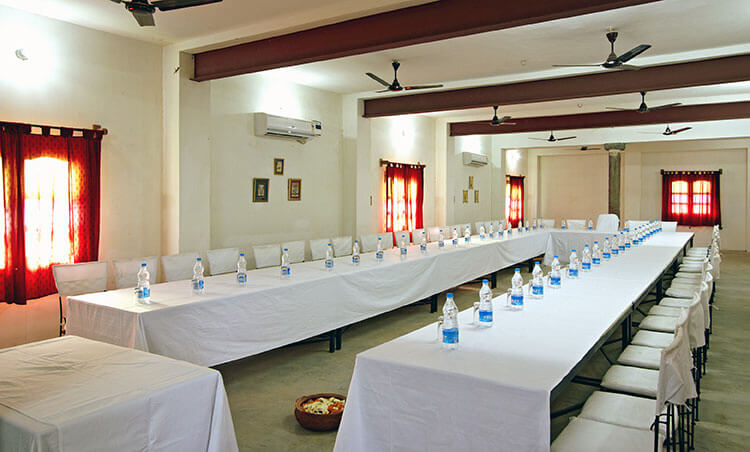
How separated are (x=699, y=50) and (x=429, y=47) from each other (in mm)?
3070

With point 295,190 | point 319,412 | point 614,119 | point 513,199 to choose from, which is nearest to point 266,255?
point 295,190

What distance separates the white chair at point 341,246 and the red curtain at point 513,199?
28.4 ft

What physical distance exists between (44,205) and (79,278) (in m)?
0.94

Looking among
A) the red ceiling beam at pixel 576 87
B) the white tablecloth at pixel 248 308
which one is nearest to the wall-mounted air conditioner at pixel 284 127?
the red ceiling beam at pixel 576 87

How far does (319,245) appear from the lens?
274 inches

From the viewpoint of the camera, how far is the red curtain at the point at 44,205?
15.4 ft

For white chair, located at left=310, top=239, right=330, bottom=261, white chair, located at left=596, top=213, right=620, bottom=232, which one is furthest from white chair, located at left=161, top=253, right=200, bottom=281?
white chair, located at left=596, top=213, right=620, bottom=232

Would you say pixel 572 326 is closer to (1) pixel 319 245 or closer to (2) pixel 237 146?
(1) pixel 319 245

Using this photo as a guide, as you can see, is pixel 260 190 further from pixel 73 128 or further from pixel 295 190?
pixel 73 128

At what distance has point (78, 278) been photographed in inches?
179

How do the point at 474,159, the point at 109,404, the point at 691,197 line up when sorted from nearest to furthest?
the point at 109,404 → the point at 474,159 → the point at 691,197

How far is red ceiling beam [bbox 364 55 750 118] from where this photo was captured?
626 centimetres

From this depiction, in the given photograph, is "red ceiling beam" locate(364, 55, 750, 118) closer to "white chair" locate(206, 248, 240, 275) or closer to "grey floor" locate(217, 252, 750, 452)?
"grey floor" locate(217, 252, 750, 452)

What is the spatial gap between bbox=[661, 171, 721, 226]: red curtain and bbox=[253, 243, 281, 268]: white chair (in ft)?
42.7
